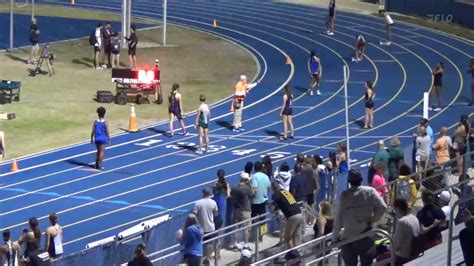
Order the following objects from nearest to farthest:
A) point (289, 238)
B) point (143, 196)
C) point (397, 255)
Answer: point (397, 255), point (289, 238), point (143, 196)

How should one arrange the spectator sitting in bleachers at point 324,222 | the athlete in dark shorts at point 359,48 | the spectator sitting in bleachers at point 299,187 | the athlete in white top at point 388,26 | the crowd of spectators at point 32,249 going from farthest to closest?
the athlete in white top at point 388,26 → the athlete in dark shorts at point 359,48 → the spectator sitting in bleachers at point 299,187 → the crowd of spectators at point 32,249 → the spectator sitting in bleachers at point 324,222

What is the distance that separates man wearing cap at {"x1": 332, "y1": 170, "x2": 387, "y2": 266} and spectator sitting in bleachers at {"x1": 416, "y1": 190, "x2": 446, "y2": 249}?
883 mm

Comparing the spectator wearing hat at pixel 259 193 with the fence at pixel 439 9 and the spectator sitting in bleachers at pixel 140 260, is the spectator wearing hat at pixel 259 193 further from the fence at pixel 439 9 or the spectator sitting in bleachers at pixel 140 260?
the fence at pixel 439 9

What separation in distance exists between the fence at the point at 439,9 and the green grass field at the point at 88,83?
35.8 feet

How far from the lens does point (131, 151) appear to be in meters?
29.7

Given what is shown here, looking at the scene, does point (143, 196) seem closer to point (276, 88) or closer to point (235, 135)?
point (235, 135)

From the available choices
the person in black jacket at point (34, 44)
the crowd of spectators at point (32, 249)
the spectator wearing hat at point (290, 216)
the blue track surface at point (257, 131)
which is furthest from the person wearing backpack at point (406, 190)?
the person in black jacket at point (34, 44)

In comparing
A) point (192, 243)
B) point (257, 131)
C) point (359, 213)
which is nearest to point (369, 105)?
point (257, 131)

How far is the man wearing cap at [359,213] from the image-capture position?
13.5 m

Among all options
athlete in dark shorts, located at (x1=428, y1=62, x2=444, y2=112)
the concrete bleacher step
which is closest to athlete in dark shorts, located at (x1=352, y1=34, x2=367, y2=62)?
athlete in dark shorts, located at (x1=428, y1=62, x2=444, y2=112)

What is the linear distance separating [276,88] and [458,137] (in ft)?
43.9

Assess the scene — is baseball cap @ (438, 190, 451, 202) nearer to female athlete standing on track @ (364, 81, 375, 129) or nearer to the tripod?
female athlete standing on track @ (364, 81, 375, 129)

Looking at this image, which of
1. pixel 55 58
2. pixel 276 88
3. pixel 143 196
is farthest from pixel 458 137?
pixel 55 58

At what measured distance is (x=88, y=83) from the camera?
3719 cm
